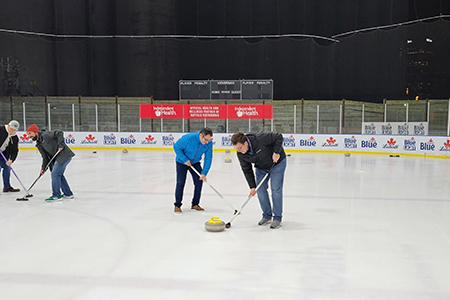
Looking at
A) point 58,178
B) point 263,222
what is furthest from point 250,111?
point 263,222

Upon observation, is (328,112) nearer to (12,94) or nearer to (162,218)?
(162,218)

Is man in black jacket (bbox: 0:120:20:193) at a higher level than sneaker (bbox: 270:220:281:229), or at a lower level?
higher

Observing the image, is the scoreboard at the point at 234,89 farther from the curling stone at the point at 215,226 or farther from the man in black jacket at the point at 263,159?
the curling stone at the point at 215,226

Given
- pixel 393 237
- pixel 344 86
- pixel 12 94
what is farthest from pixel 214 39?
pixel 393 237

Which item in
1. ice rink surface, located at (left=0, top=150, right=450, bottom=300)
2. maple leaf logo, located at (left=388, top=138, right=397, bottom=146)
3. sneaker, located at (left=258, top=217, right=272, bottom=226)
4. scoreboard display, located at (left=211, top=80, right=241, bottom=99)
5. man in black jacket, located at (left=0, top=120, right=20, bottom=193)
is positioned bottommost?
ice rink surface, located at (left=0, top=150, right=450, bottom=300)

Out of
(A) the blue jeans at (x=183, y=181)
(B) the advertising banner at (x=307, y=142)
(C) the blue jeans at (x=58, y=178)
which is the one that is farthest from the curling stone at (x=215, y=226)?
(B) the advertising banner at (x=307, y=142)

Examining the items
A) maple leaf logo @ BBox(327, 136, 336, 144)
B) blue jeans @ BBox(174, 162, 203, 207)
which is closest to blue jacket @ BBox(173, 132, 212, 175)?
blue jeans @ BBox(174, 162, 203, 207)

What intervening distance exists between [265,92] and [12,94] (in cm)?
1296

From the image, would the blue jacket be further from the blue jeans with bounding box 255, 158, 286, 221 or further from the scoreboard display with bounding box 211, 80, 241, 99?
the scoreboard display with bounding box 211, 80, 241, 99

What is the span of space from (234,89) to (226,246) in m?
15.6

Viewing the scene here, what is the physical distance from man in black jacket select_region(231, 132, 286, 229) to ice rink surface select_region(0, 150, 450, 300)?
1.39ft

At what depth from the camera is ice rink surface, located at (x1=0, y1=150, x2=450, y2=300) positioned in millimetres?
3301

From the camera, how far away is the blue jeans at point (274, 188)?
4.98 metres

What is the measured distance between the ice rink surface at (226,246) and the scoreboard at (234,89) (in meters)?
11.6
